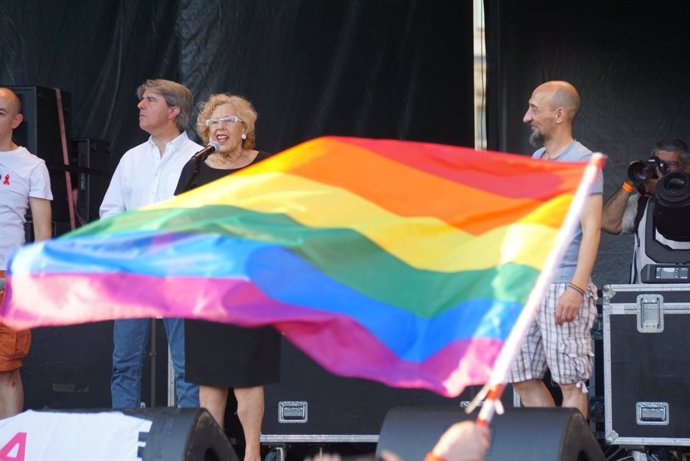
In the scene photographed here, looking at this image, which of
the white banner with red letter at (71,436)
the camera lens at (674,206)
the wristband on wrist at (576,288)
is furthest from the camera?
the camera lens at (674,206)

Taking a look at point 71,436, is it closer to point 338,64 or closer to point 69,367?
point 69,367

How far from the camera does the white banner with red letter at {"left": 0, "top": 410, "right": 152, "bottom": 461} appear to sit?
13.5ft

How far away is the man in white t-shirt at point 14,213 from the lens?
246 inches

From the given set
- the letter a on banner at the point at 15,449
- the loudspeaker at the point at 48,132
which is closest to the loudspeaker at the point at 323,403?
the loudspeaker at the point at 48,132

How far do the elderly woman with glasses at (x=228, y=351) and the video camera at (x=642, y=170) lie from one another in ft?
Result: 6.31

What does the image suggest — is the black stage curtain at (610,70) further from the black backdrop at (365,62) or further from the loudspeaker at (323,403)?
the loudspeaker at (323,403)

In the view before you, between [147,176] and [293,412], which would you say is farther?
[293,412]

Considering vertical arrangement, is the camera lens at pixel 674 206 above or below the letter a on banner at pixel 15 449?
above

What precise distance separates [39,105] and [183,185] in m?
1.83

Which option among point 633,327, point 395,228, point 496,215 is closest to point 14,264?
point 395,228

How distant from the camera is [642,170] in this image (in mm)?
6523

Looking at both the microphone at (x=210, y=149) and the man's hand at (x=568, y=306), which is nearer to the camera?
the man's hand at (x=568, y=306)

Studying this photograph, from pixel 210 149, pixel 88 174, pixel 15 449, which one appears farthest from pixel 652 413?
pixel 88 174

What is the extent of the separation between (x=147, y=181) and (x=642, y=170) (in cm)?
239
